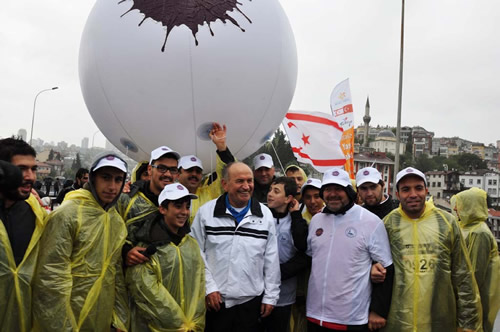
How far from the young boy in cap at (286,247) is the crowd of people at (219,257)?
0.01m

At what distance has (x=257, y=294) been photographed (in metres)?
3.15

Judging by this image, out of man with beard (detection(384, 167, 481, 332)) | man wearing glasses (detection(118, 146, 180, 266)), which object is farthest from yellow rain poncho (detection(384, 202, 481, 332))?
man wearing glasses (detection(118, 146, 180, 266))

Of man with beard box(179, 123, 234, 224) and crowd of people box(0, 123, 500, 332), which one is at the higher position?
man with beard box(179, 123, 234, 224)

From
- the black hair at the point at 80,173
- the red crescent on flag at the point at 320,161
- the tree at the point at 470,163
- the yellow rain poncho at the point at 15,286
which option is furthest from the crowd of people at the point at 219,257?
the tree at the point at 470,163

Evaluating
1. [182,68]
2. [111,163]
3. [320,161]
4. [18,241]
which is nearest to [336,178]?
[182,68]

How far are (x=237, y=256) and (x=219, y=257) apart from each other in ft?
0.44

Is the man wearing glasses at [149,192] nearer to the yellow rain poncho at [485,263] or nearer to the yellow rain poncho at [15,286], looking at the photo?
the yellow rain poncho at [15,286]

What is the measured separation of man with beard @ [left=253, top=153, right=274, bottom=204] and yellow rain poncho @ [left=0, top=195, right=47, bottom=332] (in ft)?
7.66

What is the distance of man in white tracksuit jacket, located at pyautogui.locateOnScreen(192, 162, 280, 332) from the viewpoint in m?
3.11

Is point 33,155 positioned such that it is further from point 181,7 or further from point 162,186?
point 181,7

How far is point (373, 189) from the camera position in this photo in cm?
374

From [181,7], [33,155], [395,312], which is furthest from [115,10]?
[395,312]

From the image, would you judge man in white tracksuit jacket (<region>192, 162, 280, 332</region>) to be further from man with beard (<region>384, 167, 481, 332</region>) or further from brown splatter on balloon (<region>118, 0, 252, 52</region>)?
brown splatter on balloon (<region>118, 0, 252, 52</region>)

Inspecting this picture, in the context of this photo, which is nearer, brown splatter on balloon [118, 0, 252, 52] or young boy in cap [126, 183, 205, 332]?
young boy in cap [126, 183, 205, 332]
